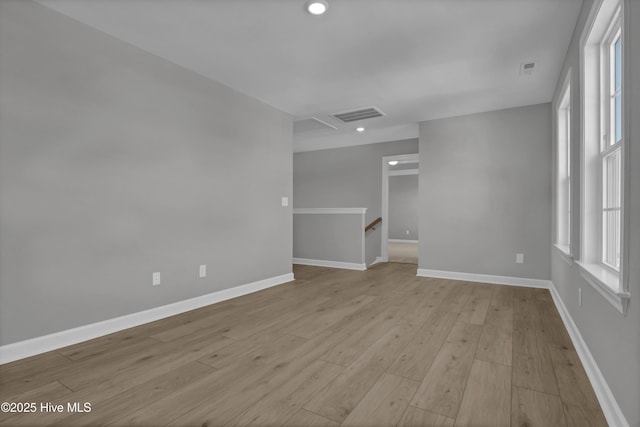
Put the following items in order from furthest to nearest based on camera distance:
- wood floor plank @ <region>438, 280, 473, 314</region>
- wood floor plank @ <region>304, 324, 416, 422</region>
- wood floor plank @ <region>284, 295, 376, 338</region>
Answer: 1. wood floor plank @ <region>438, 280, 473, 314</region>
2. wood floor plank @ <region>284, 295, 376, 338</region>
3. wood floor plank @ <region>304, 324, 416, 422</region>

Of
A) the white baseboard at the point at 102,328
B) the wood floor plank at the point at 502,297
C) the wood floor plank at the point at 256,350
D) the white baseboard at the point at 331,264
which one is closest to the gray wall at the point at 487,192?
the wood floor plank at the point at 502,297

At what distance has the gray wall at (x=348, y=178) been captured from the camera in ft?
20.7

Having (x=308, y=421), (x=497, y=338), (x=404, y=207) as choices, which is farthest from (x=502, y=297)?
(x=404, y=207)

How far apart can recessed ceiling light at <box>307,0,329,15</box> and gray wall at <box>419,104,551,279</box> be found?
3.02m

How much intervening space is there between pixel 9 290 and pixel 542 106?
218 inches

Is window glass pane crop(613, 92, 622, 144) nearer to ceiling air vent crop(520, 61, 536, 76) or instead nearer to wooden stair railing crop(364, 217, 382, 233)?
ceiling air vent crop(520, 61, 536, 76)

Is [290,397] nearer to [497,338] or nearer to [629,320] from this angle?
[629,320]

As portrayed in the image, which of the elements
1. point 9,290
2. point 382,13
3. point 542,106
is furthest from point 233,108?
point 542,106

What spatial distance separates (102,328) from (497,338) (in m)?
3.00

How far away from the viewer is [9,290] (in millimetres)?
2061

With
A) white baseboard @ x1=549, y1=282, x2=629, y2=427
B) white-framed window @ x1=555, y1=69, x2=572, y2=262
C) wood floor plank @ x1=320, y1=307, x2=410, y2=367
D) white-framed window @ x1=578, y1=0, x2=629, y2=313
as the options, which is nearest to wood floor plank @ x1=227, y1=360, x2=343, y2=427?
wood floor plank @ x1=320, y1=307, x2=410, y2=367

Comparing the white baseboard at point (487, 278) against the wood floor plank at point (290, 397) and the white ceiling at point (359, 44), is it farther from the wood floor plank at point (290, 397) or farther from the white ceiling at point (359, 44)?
the wood floor plank at point (290, 397)

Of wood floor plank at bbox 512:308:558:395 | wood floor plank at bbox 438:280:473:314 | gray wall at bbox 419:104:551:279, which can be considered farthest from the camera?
gray wall at bbox 419:104:551:279

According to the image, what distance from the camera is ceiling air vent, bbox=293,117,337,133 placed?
A: 5.11 m
